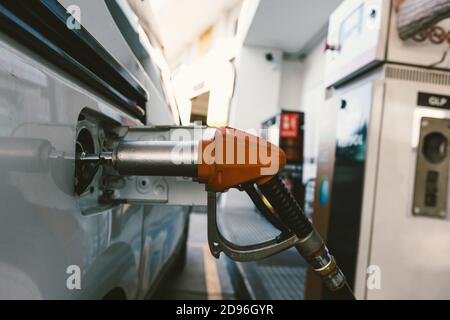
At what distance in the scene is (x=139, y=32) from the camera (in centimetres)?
112

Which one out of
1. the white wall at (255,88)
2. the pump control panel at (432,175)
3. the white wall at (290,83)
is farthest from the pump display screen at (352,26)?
the white wall at (290,83)

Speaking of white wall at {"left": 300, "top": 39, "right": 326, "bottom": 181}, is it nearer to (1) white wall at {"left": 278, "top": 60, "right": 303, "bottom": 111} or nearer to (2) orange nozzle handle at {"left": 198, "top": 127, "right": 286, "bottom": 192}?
(1) white wall at {"left": 278, "top": 60, "right": 303, "bottom": 111}

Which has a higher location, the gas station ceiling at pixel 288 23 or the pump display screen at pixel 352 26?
the gas station ceiling at pixel 288 23

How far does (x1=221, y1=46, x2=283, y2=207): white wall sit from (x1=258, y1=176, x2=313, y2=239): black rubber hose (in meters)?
6.31

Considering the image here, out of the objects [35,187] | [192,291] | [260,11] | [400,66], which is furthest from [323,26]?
[35,187]

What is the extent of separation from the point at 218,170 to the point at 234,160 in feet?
0.13

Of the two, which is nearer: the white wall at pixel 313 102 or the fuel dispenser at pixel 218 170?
the fuel dispenser at pixel 218 170

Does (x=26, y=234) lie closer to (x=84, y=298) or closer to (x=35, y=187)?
(x=35, y=187)

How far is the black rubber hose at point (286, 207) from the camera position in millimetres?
730

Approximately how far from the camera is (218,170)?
0.66 m

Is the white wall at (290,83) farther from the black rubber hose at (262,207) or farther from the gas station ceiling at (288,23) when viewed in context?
the black rubber hose at (262,207)

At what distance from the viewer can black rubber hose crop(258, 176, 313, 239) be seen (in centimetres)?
73

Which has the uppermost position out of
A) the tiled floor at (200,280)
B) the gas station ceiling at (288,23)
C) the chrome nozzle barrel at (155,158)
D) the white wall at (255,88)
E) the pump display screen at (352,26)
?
the gas station ceiling at (288,23)

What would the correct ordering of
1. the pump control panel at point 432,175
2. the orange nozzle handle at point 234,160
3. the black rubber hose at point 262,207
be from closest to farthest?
the orange nozzle handle at point 234,160 < the black rubber hose at point 262,207 < the pump control panel at point 432,175
